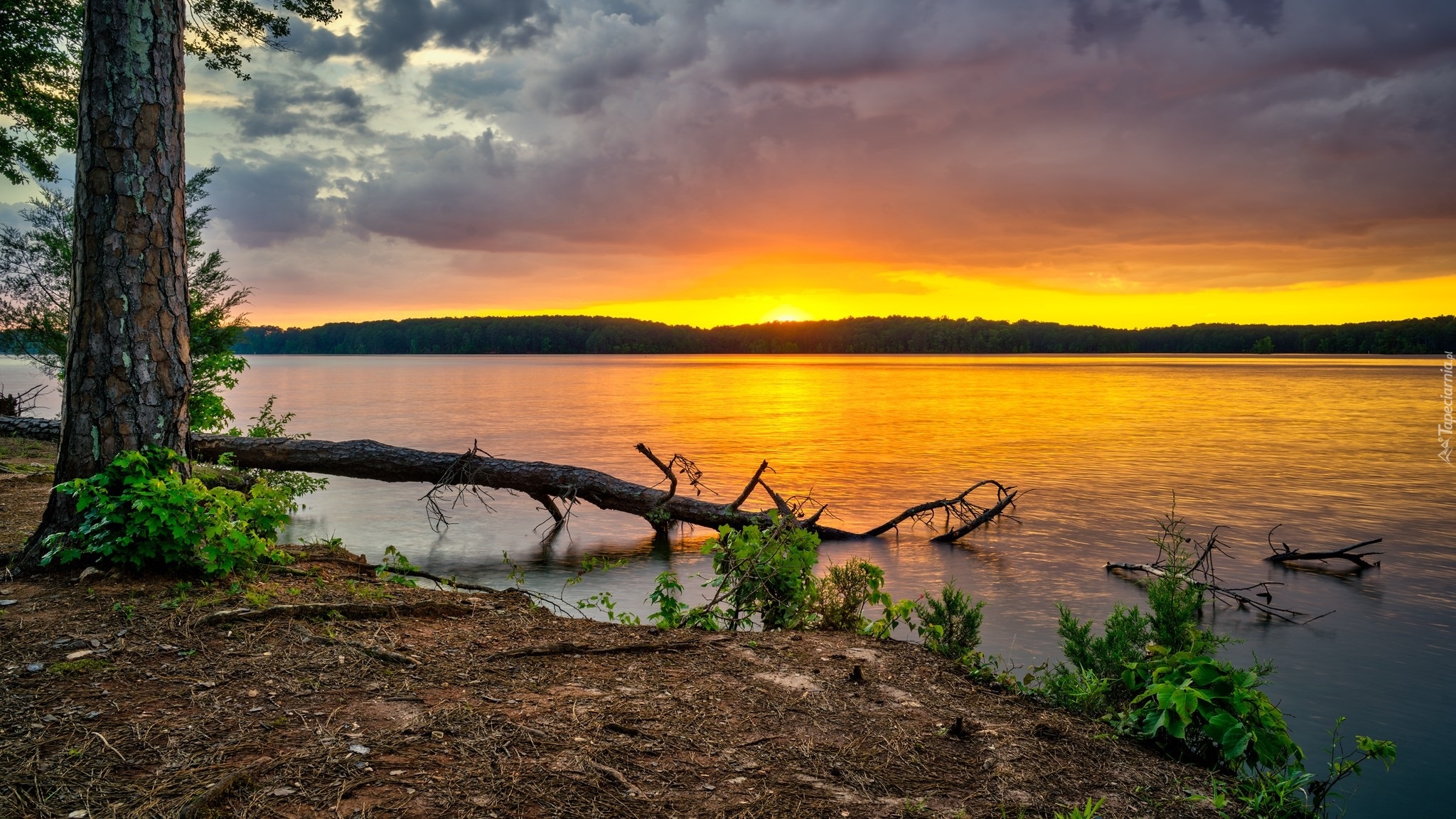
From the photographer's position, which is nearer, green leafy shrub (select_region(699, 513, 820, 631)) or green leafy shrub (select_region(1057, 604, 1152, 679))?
green leafy shrub (select_region(1057, 604, 1152, 679))

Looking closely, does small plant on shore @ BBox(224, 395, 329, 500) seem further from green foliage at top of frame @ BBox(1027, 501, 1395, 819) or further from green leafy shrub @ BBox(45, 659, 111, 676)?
green foliage at top of frame @ BBox(1027, 501, 1395, 819)

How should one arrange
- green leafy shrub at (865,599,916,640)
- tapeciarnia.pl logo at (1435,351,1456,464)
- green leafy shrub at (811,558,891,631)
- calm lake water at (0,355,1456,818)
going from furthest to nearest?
tapeciarnia.pl logo at (1435,351,1456,464) < calm lake water at (0,355,1456,818) < green leafy shrub at (811,558,891,631) < green leafy shrub at (865,599,916,640)

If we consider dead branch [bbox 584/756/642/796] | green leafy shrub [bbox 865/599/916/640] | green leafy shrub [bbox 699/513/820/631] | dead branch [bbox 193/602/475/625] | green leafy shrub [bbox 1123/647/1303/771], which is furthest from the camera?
green leafy shrub [bbox 699/513/820/631]

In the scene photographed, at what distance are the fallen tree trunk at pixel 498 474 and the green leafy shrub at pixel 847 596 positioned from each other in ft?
17.8

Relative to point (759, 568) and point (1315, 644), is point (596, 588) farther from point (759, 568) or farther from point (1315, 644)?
point (1315, 644)

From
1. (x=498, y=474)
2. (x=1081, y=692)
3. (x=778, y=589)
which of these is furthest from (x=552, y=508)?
(x=1081, y=692)

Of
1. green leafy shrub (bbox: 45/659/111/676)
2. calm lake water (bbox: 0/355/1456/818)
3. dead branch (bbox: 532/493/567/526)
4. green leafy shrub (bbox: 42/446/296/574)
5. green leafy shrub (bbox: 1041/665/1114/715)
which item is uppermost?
→ green leafy shrub (bbox: 42/446/296/574)

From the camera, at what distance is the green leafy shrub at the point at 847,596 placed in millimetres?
7340

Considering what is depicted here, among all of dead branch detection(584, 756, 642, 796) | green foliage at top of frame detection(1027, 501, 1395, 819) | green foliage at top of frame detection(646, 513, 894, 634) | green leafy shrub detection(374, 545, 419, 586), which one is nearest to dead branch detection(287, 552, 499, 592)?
green leafy shrub detection(374, 545, 419, 586)

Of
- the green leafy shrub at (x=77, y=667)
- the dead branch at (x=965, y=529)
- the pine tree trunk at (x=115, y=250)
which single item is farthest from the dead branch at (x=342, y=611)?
the dead branch at (x=965, y=529)

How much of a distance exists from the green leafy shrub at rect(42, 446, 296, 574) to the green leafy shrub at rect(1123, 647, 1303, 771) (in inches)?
261

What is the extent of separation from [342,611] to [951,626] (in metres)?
5.05

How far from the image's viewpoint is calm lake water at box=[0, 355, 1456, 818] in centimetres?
865

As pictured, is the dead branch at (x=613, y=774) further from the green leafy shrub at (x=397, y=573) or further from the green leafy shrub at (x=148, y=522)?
the green leafy shrub at (x=397, y=573)
